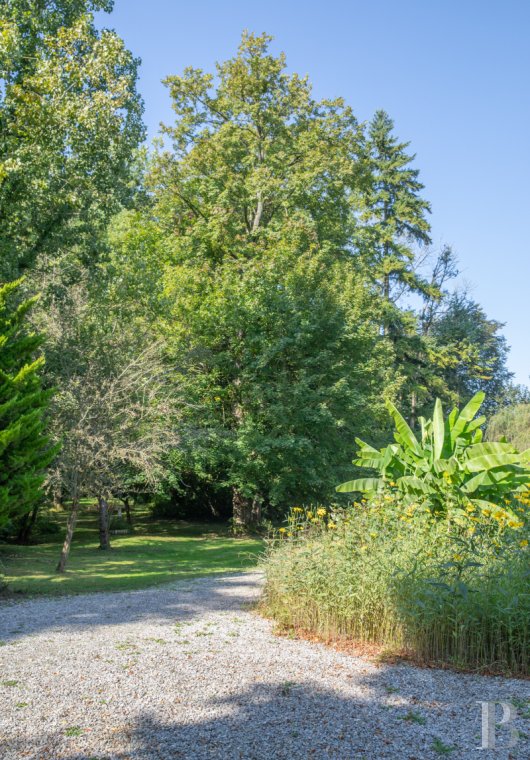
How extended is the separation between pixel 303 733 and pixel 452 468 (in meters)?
5.89

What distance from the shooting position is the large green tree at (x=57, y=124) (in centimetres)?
1262

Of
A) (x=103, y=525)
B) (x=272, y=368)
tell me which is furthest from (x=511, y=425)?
(x=103, y=525)

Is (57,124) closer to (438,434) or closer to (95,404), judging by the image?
(95,404)

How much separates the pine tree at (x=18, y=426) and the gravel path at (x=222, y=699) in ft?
9.80

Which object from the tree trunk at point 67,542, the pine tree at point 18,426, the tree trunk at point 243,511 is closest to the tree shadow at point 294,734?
the pine tree at point 18,426

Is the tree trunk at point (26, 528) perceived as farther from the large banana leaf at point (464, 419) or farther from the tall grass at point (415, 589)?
the large banana leaf at point (464, 419)

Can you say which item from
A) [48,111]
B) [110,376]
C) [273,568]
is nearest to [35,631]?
[273,568]

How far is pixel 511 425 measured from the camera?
37.8 meters

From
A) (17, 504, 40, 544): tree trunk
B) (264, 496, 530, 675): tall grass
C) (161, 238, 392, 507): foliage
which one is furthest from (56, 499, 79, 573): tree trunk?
(17, 504, 40, 544): tree trunk

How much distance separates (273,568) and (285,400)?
11.1m

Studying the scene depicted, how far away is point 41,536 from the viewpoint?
66.3 ft

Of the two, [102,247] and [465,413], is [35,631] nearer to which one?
[465,413]

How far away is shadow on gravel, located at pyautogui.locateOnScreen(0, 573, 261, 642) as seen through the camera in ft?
23.2

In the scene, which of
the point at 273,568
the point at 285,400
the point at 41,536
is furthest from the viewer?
the point at 41,536
